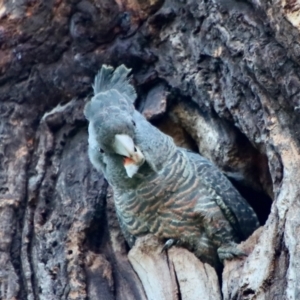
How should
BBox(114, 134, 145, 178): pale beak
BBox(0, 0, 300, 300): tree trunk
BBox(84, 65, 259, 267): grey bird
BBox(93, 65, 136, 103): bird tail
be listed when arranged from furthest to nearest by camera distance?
BBox(93, 65, 136, 103): bird tail → BBox(84, 65, 259, 267): grey bird → BBox(114, 134, 145, 178): pale beak → BBox(0, 0, 300, 300): tree trunk

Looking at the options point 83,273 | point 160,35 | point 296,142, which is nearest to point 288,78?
point 296,142

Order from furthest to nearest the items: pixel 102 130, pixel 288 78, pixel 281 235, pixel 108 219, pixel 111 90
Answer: pixel 108 219 < pixel 111 90 < pixel 102 130 < pixel 288 78 < pixel 281 235

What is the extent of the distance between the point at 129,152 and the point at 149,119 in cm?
82

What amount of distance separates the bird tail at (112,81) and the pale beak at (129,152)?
381 mm

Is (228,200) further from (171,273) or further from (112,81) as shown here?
(112,81)

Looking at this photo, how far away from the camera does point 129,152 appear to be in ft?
11.0

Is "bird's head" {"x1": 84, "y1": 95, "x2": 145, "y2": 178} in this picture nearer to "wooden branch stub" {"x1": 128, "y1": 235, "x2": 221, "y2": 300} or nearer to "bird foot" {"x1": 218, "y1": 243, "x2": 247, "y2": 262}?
"wooden branch stub" {"x1": 128, "y1": 235, "x2": 221, "y2": 300}

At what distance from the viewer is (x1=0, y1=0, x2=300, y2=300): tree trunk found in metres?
3.20

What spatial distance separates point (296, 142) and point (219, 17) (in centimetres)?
91

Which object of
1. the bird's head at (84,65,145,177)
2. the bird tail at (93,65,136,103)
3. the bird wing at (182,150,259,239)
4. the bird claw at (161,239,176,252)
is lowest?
the bird claw at (161,239,176,252)

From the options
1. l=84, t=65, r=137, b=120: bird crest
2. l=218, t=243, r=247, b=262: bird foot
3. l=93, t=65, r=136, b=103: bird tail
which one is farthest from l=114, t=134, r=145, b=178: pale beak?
l=218, t=243, r=247, b=262: bird foot

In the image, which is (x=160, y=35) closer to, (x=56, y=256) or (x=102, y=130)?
(x=102, y=130)

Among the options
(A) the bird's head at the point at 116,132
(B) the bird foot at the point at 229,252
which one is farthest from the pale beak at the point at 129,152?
(B) the bird foot at the point at 229,252

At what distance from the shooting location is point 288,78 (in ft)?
10.5
